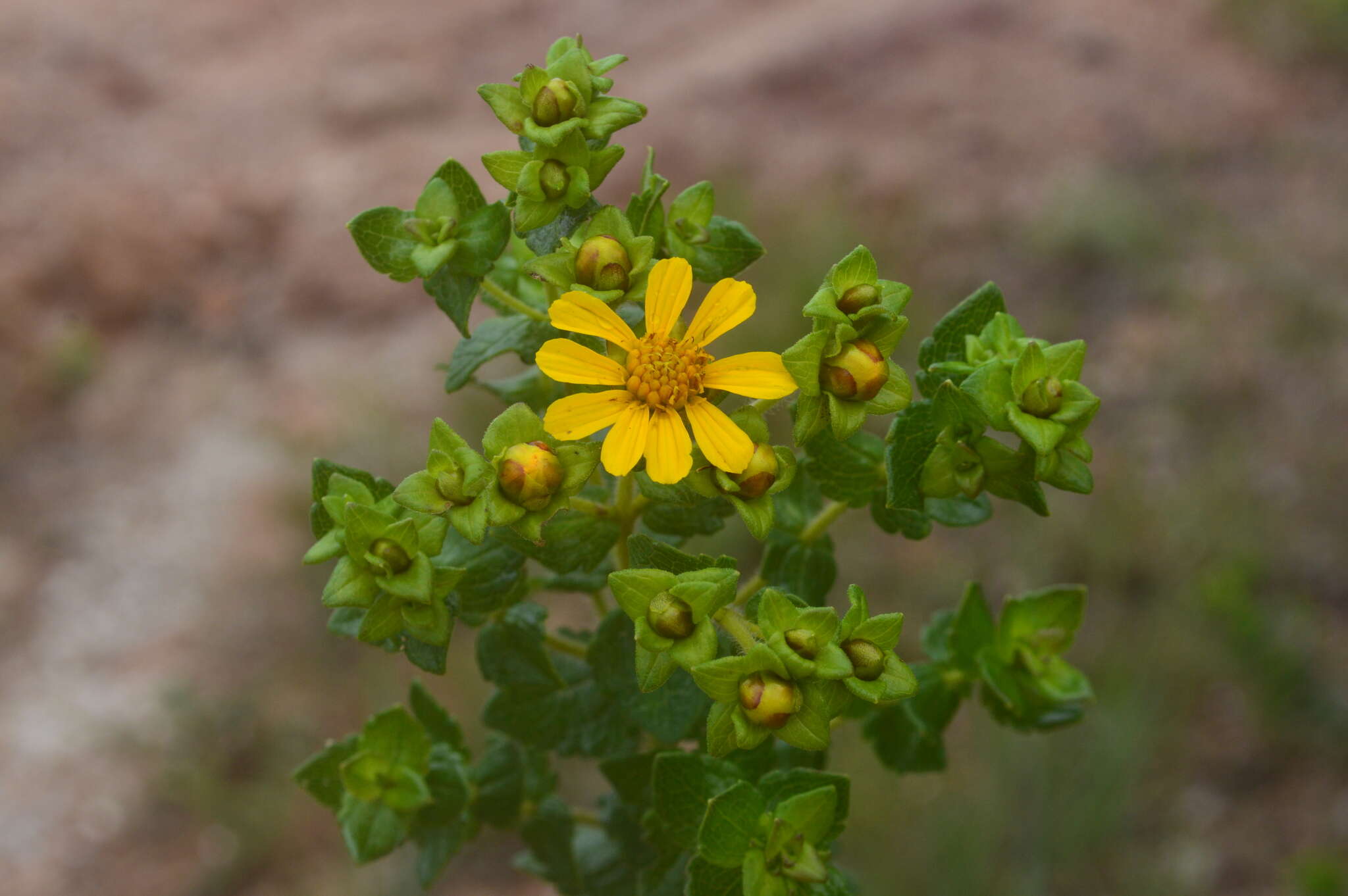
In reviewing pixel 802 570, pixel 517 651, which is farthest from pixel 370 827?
pixel 802 570

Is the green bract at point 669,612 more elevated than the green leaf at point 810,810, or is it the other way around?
the green bract at point 669,612

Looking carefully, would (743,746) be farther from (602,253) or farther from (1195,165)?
(1195,165)

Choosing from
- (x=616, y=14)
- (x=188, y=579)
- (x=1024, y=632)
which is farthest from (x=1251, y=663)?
(x=616, y=14)

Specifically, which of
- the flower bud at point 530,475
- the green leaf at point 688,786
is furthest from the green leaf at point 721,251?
the green leaf at point 688,786

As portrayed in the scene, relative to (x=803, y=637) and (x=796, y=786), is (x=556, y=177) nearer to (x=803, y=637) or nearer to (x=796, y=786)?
(x=803, y=637)

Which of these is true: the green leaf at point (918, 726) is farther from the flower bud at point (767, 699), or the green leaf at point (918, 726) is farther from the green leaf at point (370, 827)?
the green leaf at point (370, 827)

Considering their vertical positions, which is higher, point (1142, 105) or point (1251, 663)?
point (1142, 105)

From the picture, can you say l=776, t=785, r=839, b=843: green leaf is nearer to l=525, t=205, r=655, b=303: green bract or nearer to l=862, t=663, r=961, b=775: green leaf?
l=862, t=663, r=961, b=775: green leaf

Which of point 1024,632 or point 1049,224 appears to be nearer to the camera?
point 1024,632
